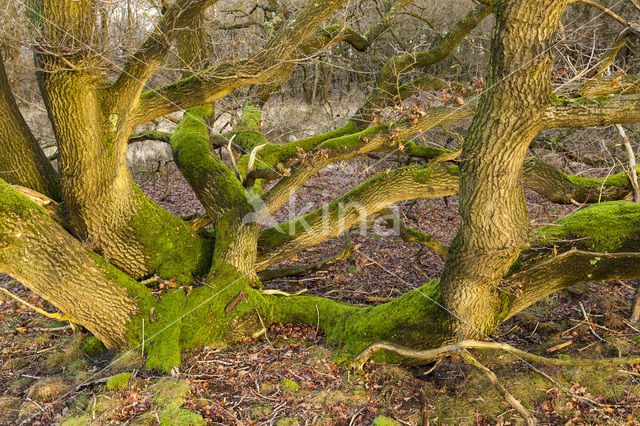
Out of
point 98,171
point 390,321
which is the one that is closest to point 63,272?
point 98,171

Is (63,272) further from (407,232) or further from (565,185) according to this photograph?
(565,185)

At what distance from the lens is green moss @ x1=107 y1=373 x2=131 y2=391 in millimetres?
3764

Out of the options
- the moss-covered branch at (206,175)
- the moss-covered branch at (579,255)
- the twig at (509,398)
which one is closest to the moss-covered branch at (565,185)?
the moss-covered branch at (579,255)

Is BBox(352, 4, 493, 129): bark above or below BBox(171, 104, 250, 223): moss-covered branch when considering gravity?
above

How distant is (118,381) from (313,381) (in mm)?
1817

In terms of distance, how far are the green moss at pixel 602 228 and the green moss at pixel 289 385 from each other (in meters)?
2.67

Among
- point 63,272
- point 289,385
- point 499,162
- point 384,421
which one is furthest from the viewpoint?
point 63,272

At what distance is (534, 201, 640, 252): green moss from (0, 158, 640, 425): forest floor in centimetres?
121

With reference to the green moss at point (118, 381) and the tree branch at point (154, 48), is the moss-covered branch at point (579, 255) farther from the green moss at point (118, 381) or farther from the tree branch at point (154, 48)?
the tree branch at point (154, 48)

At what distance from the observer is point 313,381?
405 centimetres

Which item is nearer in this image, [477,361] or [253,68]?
[477,361]

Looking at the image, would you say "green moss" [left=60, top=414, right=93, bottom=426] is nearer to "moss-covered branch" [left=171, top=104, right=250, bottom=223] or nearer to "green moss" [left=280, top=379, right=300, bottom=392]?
"green moss" [left=280, top=379, right=300, bottom=392]

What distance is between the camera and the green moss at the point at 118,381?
3764mm

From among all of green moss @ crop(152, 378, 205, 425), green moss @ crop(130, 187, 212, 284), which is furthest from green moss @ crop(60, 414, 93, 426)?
green moss @ crop(130, 187, 212, 284)
